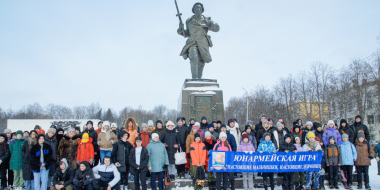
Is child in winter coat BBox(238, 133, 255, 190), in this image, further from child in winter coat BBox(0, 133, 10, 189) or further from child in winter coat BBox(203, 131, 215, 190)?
child in winter coat BBox(0, 133, 10, 189)

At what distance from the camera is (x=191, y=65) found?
10.9 meters

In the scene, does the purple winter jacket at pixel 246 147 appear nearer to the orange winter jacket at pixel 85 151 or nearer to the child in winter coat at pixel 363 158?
the child in winter coat at pixel 363 158

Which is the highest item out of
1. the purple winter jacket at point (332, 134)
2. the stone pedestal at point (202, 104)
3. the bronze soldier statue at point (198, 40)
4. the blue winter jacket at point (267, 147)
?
the bronze soldier statue at point (198, 40)

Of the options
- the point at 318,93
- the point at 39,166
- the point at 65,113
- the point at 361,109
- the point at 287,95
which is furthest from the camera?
the point at 65,113

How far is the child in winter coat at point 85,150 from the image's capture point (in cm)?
666

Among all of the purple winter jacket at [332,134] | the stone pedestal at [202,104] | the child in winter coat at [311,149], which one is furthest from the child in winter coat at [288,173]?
the stone pedestal at [202,104]

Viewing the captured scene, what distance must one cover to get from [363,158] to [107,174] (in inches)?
276

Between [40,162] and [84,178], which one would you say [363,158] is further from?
[40,162]

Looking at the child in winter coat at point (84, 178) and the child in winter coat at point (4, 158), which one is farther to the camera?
the child in winter coat at point (4, 158)

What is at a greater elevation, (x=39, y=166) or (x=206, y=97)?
(x=206, y=97)

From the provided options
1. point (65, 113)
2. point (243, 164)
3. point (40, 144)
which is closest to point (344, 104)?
point (243, 164)

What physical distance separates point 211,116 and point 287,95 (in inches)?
1250

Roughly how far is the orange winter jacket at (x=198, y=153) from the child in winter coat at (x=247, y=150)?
102 cm

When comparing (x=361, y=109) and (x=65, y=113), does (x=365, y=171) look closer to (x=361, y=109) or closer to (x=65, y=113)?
(x=361, y=109)
